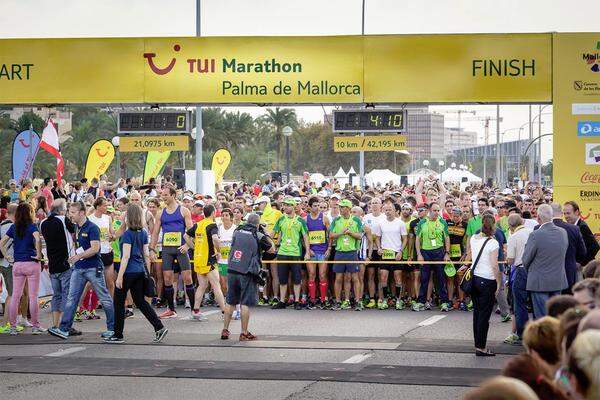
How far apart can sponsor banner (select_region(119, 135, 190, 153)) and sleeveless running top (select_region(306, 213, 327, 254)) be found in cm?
316

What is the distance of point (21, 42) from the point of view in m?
18.4

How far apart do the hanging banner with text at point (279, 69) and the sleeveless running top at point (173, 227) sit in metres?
2.04

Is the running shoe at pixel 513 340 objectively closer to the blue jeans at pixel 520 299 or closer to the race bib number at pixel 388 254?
the blue jeans at pixel 520 299

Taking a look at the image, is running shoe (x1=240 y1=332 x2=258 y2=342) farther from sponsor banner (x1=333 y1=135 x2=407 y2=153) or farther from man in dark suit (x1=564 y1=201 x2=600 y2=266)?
sponsor banner (x1=333 y1=135 x2=407 y2=153)

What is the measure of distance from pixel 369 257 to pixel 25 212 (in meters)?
6.72

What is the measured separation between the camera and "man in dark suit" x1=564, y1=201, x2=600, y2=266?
15883 millimetres

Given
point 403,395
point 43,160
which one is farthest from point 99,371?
point 43,160

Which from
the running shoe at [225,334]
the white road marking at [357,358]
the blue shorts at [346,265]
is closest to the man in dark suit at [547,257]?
the white road marking at [357,358]

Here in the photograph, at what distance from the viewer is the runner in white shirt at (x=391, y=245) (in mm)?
20047

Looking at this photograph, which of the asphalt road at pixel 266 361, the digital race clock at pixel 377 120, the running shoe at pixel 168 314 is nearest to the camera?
the asphalt road at pixel 266 361

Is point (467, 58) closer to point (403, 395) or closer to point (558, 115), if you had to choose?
point (558, 115)

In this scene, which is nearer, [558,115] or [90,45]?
[558,115]

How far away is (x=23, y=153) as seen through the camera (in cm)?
2812

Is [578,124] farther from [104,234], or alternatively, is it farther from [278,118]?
[278,118]
